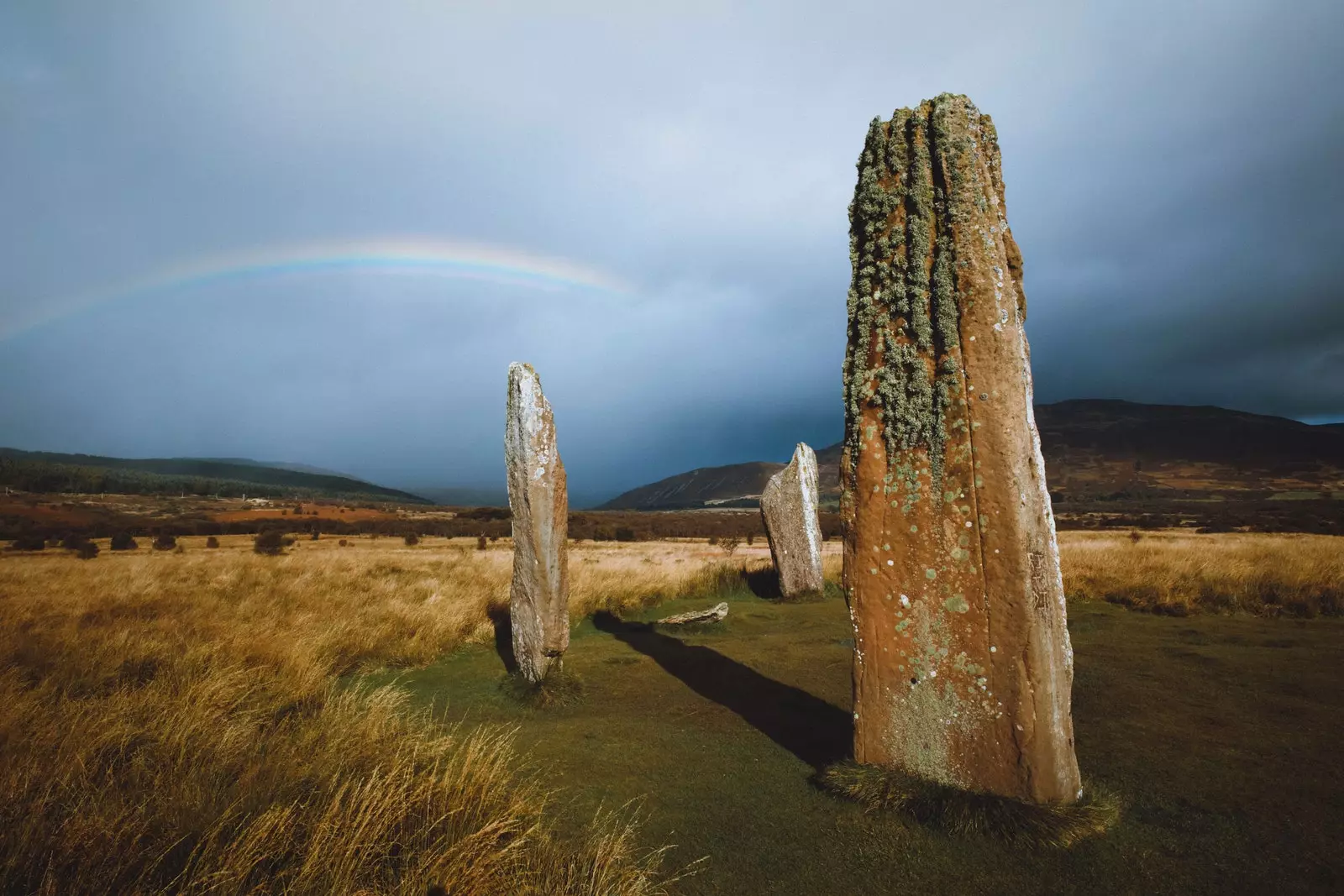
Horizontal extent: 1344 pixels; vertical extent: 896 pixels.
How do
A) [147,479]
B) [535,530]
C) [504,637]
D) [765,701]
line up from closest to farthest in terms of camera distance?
[765,701] < [535,530] < [504,637] < [147,479]

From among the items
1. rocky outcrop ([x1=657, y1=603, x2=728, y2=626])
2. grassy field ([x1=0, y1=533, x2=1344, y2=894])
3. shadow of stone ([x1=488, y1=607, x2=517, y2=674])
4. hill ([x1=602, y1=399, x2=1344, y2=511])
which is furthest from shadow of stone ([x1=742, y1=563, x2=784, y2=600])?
hill ([x1=602, y1=399, x2=1344, y2=511])

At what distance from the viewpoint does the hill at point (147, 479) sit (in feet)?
131

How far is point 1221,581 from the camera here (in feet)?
32.7

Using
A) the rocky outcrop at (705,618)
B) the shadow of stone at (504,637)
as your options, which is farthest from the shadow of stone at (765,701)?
the shadow of stone at (504,637)

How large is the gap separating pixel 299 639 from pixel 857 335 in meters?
6.91

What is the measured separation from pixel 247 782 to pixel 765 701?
4.34 metres

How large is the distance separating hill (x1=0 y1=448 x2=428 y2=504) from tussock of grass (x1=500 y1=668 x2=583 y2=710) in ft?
159

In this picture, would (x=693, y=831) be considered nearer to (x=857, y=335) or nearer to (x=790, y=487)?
(x=857, y=335)

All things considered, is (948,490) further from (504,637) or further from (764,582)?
(764,582)

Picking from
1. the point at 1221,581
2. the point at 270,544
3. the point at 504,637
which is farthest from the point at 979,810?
the point at 270,544

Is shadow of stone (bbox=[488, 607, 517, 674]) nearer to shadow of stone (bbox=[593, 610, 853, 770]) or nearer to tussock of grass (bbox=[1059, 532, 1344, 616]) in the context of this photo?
shadow of stone (bbox=[593, 610, 853, 770])

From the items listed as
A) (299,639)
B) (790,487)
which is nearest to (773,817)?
(299,639)

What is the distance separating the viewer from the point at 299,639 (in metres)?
6.89

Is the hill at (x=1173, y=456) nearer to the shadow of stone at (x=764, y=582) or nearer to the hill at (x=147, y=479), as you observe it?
the hill at (x=147, y=479)
